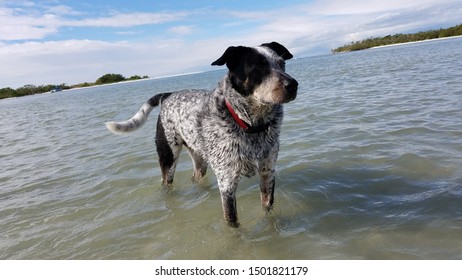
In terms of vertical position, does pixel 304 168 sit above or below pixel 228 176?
below

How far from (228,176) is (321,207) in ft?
4.66

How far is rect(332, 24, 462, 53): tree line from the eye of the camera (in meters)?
58.0

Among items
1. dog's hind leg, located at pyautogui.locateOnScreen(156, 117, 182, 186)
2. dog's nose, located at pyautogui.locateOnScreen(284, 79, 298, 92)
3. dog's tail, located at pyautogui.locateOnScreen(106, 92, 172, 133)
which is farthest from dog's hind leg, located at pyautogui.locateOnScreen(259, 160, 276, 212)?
dog's tail, located at pyautogui.locateOnScreen(106, 92, 172, 133)

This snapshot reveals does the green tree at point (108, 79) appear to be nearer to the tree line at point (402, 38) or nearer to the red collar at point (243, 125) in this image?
the tree line at point (402, 38)

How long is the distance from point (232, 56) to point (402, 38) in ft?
258

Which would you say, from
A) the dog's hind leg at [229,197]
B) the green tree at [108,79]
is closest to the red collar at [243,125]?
the dog's hind leg at [229,197]

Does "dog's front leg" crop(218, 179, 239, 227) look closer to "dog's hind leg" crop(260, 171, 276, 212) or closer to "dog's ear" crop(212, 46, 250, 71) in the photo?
"dog's hind leg" crop(260, 171, 276, 212)

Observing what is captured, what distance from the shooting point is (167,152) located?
5.52m

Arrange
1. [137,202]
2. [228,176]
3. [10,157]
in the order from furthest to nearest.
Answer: [10,157]
[137,202]
[228,176]

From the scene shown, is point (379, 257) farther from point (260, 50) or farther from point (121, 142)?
point (121, 142)

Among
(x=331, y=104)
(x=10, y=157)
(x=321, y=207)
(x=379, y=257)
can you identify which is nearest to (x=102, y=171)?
(x=10, y=157)

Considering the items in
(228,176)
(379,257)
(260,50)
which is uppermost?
(260,50)

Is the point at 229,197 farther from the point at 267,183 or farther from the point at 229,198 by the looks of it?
the point at 267,183
